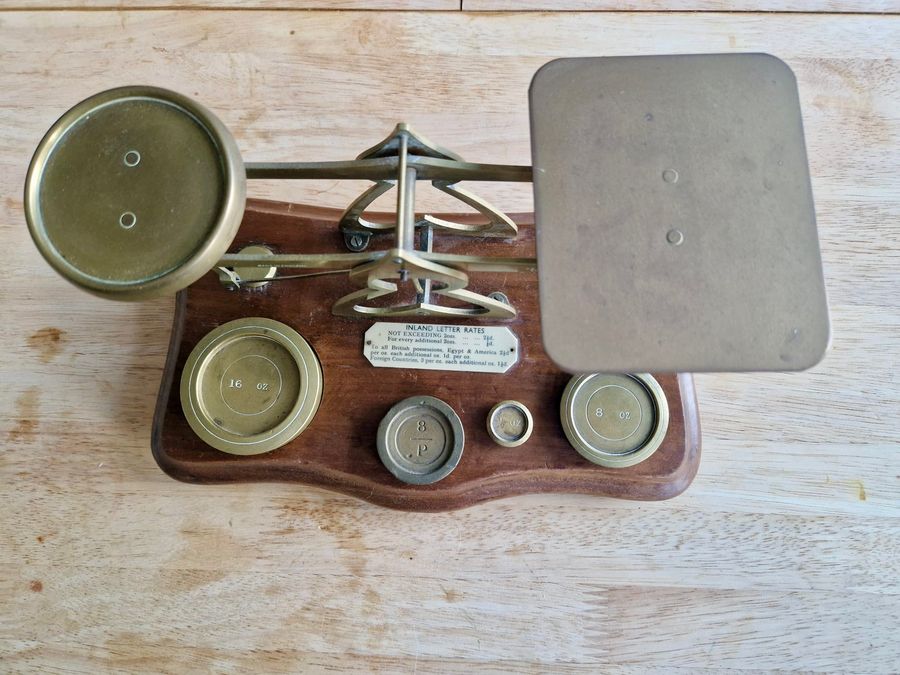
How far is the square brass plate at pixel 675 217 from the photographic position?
843 mm

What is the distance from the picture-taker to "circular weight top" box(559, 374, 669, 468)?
1.09 metres

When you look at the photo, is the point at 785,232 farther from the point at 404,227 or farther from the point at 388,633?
the point at 388,633

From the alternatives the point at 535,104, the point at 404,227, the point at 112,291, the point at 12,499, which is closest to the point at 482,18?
the point at 535,104

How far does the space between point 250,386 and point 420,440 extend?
0.28 meters

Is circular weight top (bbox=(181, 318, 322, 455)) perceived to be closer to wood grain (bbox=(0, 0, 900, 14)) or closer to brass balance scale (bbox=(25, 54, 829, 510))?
brass balance scale (bbox=(25, 54, 829, 510))

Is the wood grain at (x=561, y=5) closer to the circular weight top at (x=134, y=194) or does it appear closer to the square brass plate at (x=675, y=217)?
the square brass plate at (x=675, y=217)

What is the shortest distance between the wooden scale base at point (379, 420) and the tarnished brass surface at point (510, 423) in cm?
2

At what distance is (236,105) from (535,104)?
760 millimetres

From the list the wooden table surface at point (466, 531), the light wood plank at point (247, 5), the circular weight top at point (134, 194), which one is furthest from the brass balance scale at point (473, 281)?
the light wood plank at point (247, 5)

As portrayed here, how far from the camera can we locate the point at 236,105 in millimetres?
1438

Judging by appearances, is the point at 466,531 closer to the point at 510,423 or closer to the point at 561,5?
the point at 510,423

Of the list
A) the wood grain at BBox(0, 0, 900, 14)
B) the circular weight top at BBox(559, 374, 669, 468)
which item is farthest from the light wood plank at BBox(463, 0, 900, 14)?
the circular weight top at BBox(559, 374, 669, 468)

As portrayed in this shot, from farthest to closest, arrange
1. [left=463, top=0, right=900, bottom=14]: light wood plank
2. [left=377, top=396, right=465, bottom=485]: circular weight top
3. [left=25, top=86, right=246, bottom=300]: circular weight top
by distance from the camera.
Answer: [left=463, top=0, right=900, bottom=14]: light wood plank → [left=377, top=396, right=465, bottom=485]: circular weight top → [left=25, top=86, right=246, bottom=300]: circular weight top

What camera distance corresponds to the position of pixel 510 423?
3.64 feet
